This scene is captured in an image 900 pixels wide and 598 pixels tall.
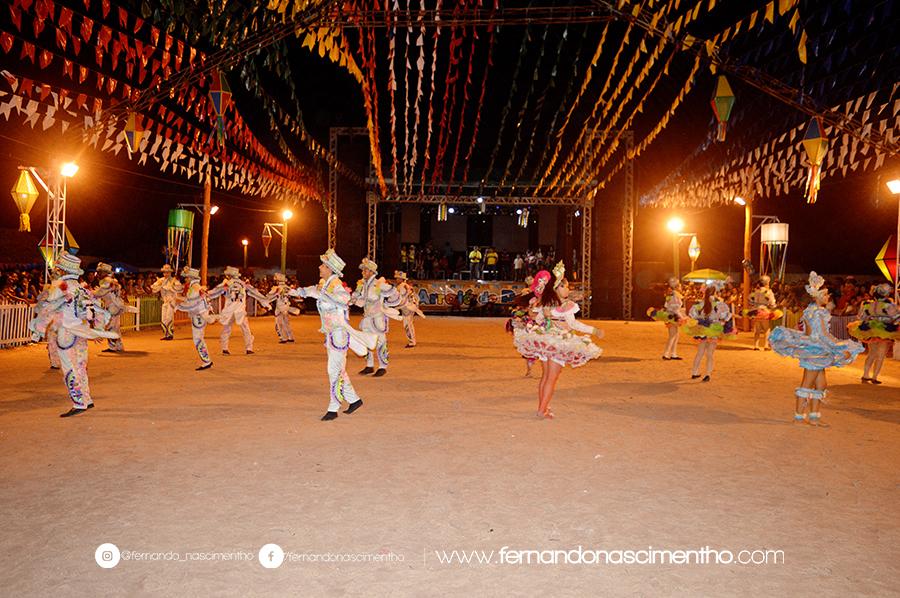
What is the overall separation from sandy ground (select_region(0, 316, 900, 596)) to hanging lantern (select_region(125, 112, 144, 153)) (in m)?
5.59

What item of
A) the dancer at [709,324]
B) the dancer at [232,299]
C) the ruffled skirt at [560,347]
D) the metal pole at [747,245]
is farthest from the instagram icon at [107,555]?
the metal pole at [747,245]

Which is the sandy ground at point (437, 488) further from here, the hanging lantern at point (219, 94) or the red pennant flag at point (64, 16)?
the hanging lantern at point (219, 94)

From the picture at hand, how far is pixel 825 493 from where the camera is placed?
478 cm

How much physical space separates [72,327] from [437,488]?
489cm

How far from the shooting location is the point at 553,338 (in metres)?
7.10

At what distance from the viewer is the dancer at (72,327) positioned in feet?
23.4

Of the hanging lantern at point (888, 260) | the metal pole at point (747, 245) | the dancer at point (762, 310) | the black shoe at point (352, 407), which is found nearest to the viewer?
the black shoe at point (352, 407)

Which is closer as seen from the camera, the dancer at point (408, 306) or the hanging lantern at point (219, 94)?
the hanging lantern at point (219, 94)

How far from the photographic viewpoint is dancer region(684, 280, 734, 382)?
10.3m

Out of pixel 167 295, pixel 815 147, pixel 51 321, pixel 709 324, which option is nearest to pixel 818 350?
pixel 709 324

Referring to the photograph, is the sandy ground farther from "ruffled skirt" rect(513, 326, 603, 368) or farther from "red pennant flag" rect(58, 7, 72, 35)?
"red pennant flag" rect(58, 7, 72, 35)

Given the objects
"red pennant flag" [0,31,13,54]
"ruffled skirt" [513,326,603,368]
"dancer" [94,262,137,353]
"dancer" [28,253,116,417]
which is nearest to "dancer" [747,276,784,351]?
"ruffled skirt" [513,326,603,368]

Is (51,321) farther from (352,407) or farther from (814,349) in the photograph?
(814,349)

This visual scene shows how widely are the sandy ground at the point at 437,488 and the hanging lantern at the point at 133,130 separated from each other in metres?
5.59
